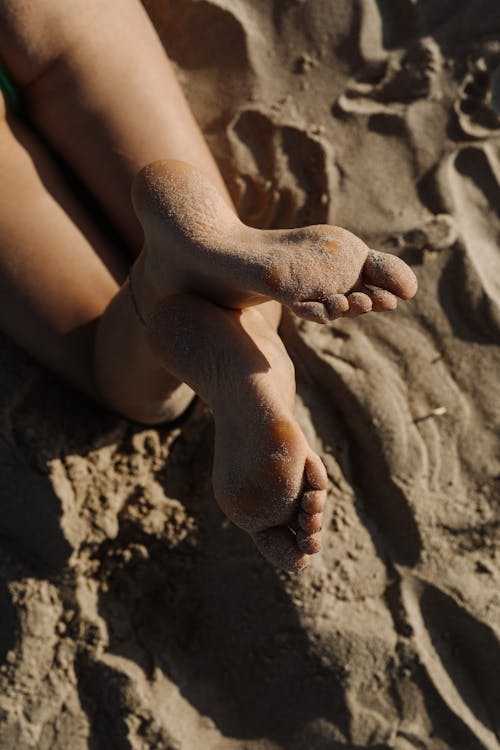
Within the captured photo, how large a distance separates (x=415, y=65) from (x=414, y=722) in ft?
4.03

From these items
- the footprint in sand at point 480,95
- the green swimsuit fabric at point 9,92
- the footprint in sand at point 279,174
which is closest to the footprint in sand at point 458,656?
the footprint in sand at point 279,174

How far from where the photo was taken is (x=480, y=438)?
141 centimetres

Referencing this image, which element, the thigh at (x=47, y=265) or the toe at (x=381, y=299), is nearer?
the toe at (x=381, y=299)

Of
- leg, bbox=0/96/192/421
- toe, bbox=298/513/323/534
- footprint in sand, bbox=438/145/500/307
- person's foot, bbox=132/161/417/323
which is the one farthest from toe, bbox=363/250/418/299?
footprint in sand, bbox=438/145/500/307

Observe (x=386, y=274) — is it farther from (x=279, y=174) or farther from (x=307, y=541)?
(x=279, y=174)

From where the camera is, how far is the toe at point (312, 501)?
2.95 ft

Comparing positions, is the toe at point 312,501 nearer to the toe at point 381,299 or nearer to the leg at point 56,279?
the toe at point 381,299

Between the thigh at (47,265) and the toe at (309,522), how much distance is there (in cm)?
54

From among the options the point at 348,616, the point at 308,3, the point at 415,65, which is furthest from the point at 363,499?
the point at 308,3

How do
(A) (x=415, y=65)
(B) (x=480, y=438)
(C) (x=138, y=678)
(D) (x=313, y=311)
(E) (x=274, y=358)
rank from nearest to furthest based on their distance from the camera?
1. (D) (x=313, y=311)
2. (E) (x=274, y=358)
3. (C) (x=138, y=678)
4. (B) (x=480, y=438)
5. (A) (x=415, y=65)

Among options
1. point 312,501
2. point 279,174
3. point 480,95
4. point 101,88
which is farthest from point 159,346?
point 480,95

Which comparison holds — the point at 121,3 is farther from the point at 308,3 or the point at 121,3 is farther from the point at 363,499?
the point at 363,499

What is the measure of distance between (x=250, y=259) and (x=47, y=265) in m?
0.48

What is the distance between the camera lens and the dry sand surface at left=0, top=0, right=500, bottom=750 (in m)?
1.30
